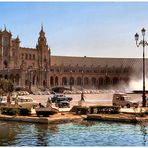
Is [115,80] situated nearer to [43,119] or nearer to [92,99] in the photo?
[92,99]

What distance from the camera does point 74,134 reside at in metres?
20.4

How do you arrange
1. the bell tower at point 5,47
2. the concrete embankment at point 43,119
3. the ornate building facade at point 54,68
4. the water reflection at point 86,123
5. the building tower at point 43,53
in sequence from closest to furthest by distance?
the water reflection at point 86,123, the concrete embankment at point 43,119, the ornate building facade at point 54,68, the bell tower at point 5,47, the building tower at point 43,53

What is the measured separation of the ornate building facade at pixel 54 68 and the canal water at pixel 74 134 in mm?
89977

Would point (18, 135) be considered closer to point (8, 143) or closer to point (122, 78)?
point (8, 143)

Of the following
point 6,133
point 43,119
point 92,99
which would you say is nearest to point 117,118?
point 43,119

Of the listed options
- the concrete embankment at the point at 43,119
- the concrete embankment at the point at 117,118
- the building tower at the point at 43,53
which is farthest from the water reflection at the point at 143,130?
the building tower at the point at 43,53

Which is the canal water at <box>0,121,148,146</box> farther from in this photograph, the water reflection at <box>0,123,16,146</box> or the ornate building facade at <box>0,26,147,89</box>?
the ornate building facade at <box>0,26,147,89</box>

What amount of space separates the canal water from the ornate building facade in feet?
295

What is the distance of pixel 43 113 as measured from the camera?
2706 cm

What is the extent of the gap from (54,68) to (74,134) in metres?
122

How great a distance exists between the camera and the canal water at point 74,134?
707 inches

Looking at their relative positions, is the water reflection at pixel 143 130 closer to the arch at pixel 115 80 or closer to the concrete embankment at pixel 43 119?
the concrete embankment at pixel 43 119

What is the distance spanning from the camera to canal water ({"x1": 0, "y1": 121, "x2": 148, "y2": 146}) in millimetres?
17969

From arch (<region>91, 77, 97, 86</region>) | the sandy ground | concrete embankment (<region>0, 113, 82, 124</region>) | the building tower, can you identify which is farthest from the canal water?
arch (<region>91, 77, 97, 86</region>)
